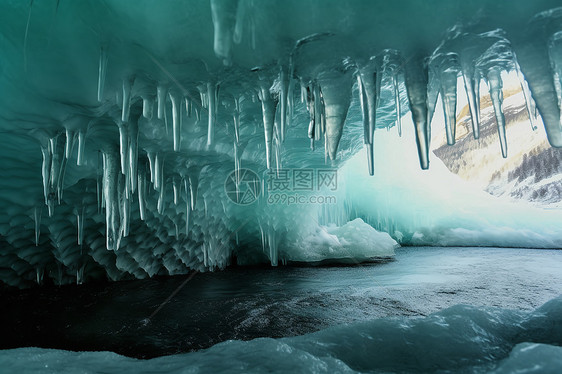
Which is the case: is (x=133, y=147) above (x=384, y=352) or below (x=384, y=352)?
above

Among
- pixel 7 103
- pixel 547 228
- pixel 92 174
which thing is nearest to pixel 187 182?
pixel 92 174

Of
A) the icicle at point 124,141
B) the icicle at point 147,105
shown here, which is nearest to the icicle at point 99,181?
the icicle at point 124,141

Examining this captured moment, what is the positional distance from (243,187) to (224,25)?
530 cm

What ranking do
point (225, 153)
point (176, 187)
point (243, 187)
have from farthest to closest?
point (243, 187) → point (176, 187) → point (225, 153)

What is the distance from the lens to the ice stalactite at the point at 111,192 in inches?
159

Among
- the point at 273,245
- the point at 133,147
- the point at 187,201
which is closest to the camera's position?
the point at 133,147

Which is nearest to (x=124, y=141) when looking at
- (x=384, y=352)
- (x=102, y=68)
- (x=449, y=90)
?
(x=102, y=68)

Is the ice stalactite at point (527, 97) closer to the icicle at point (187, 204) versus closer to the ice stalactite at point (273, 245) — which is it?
the icicle at point (187, 204)

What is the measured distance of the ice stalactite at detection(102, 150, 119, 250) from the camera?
405 cm

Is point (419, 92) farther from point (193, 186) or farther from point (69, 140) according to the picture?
point (193, 186)

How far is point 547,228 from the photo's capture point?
13.5 m

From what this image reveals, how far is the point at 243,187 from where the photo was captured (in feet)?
24.1

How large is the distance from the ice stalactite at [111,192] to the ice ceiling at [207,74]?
2 centimetres

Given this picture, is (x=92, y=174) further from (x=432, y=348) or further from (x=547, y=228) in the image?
(x=547, y=228)
